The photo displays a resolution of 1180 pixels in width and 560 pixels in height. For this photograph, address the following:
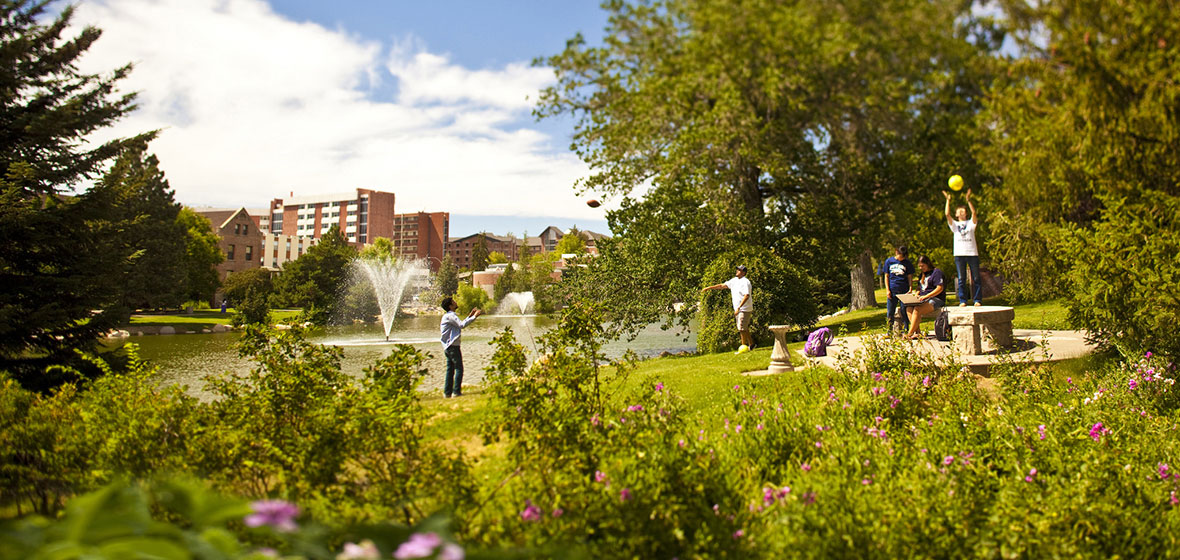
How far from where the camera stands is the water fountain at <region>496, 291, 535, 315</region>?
6234cm

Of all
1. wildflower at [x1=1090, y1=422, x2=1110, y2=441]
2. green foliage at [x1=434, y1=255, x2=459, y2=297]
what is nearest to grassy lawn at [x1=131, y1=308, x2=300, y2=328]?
wildflower at [x1=1090, y1=422, x2=1110, y2=441]

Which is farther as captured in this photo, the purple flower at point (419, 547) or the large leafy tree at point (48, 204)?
the large leafy tree at point (48, 204)

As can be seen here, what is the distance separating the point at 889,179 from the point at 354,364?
13993mm

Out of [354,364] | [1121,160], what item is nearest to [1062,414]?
[1121,160]

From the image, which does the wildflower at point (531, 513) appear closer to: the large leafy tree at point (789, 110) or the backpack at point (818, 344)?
the backpack at point (818, 344)

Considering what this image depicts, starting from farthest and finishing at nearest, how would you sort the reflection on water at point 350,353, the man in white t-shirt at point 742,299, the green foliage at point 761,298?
the reflection on water at point 350,353
the green foliage at point 761,298
the man in white t-shirt at point 742,299

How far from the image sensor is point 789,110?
16.0 metres

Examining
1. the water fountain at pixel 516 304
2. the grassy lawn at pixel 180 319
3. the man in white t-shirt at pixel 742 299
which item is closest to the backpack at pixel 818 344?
the man in white t-shirt at pixel 742 299

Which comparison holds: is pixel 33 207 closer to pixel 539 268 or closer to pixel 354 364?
pixel 354 364

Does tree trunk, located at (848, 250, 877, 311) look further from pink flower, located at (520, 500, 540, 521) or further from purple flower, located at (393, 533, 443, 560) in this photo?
purple flower, located at (393, 533, 443, 560)

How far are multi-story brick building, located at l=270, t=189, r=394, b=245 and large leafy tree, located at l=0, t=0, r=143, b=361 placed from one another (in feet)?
382

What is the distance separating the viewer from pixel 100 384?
6492mm

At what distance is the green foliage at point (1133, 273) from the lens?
23.0ft

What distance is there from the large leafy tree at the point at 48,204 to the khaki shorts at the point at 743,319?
9.72 m
